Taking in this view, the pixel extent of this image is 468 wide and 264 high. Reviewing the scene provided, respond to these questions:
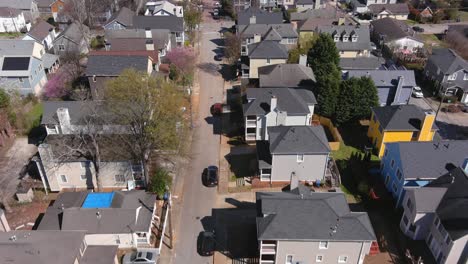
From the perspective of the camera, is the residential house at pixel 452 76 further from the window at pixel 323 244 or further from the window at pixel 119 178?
the window at pixel 119 178

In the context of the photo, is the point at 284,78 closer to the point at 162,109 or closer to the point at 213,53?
the point at 162,109

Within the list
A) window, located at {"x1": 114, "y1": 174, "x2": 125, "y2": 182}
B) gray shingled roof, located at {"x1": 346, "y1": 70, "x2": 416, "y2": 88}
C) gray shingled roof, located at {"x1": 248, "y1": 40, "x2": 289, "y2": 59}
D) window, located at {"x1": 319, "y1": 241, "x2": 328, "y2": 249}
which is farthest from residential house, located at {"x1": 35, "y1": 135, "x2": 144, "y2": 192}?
gray shingled roof, located at {"x1": 346, "y1": 70, "x2": 416, "y2": 88}

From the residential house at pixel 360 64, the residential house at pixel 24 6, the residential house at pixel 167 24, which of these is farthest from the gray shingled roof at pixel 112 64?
the residential house at pixel 24 6

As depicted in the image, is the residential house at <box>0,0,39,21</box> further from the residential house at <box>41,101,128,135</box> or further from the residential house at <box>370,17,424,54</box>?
the residential house at <box>370,17,424,54</box>

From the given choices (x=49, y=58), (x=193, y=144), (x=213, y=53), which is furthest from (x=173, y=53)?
(x=193, y=144)

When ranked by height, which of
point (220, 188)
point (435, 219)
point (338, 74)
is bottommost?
point (220, 188)
